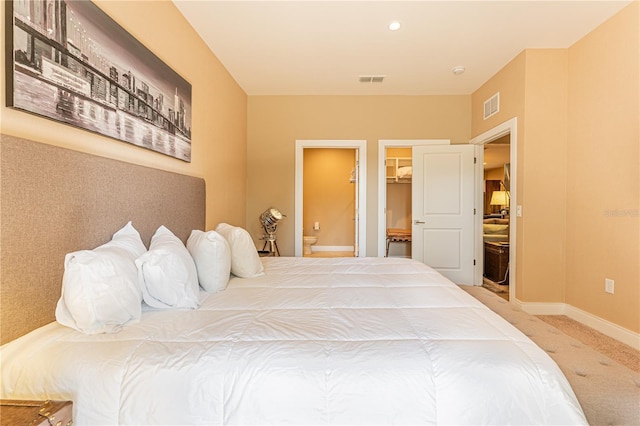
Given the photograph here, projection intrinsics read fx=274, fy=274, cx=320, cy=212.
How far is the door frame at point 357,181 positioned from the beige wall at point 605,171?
2279 mm

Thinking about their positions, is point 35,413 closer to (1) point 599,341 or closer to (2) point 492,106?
(1) point 599,341

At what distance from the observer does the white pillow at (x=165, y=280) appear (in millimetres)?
1284

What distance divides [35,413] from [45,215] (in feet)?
2.40

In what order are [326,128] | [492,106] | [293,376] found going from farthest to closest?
1. [326,128]
2. [492,106]
3. [293,376]

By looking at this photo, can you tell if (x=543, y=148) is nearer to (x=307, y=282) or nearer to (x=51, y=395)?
(x=307, y=282)

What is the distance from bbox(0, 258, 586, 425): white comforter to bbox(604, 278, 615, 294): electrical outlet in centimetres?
224

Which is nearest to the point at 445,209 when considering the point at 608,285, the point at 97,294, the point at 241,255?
the point at 608,285


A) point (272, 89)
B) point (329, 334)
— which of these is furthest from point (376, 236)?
point (329, 334)

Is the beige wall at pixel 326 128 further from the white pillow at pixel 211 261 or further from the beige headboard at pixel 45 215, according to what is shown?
the beige headboard at pixel 45 215

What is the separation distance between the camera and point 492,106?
3.46 meters

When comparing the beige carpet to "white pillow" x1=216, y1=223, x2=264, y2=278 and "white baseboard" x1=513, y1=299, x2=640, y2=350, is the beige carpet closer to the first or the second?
"white baseboard" x1=513, y1=299, x2=640, y2=350

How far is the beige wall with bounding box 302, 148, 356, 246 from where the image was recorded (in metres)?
6.64

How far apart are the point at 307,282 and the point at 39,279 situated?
1290 mm

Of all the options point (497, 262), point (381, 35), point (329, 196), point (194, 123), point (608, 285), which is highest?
point (381, 35)
